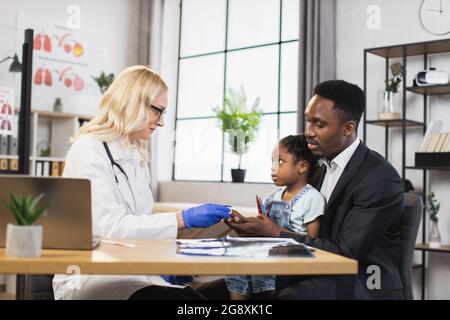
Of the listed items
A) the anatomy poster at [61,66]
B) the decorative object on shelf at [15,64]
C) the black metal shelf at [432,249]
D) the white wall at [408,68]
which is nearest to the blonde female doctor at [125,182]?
the black metal shelf at [432,249]

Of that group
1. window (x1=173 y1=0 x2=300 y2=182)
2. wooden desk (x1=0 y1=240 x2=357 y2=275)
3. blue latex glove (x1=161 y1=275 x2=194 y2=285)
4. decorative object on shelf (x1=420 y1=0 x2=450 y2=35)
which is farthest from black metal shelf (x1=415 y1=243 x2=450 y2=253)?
wooden desk (x1=0 y1=240 x2=357 y2=275)

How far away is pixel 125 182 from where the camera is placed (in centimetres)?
222

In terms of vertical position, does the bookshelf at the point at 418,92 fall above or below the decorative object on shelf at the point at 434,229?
above

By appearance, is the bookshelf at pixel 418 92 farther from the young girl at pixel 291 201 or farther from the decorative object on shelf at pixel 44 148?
the decorative object on shelf at pixel 44 148

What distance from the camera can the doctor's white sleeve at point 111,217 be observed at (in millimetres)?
2006

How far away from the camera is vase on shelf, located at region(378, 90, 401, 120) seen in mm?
4523

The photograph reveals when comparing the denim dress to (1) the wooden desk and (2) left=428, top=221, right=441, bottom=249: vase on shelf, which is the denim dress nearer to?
(1) the wooden desk

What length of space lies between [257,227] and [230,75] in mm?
4702

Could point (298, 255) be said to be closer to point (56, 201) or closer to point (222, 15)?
point (56, 201)

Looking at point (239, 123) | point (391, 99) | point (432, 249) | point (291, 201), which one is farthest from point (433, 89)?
point (291, 201)

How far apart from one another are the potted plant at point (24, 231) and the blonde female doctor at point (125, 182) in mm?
499

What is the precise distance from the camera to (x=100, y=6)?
679cm

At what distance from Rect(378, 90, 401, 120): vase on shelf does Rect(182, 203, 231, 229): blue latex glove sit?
291cm

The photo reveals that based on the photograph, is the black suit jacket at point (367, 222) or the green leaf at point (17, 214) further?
the black suit jacket at point (367, 222)
